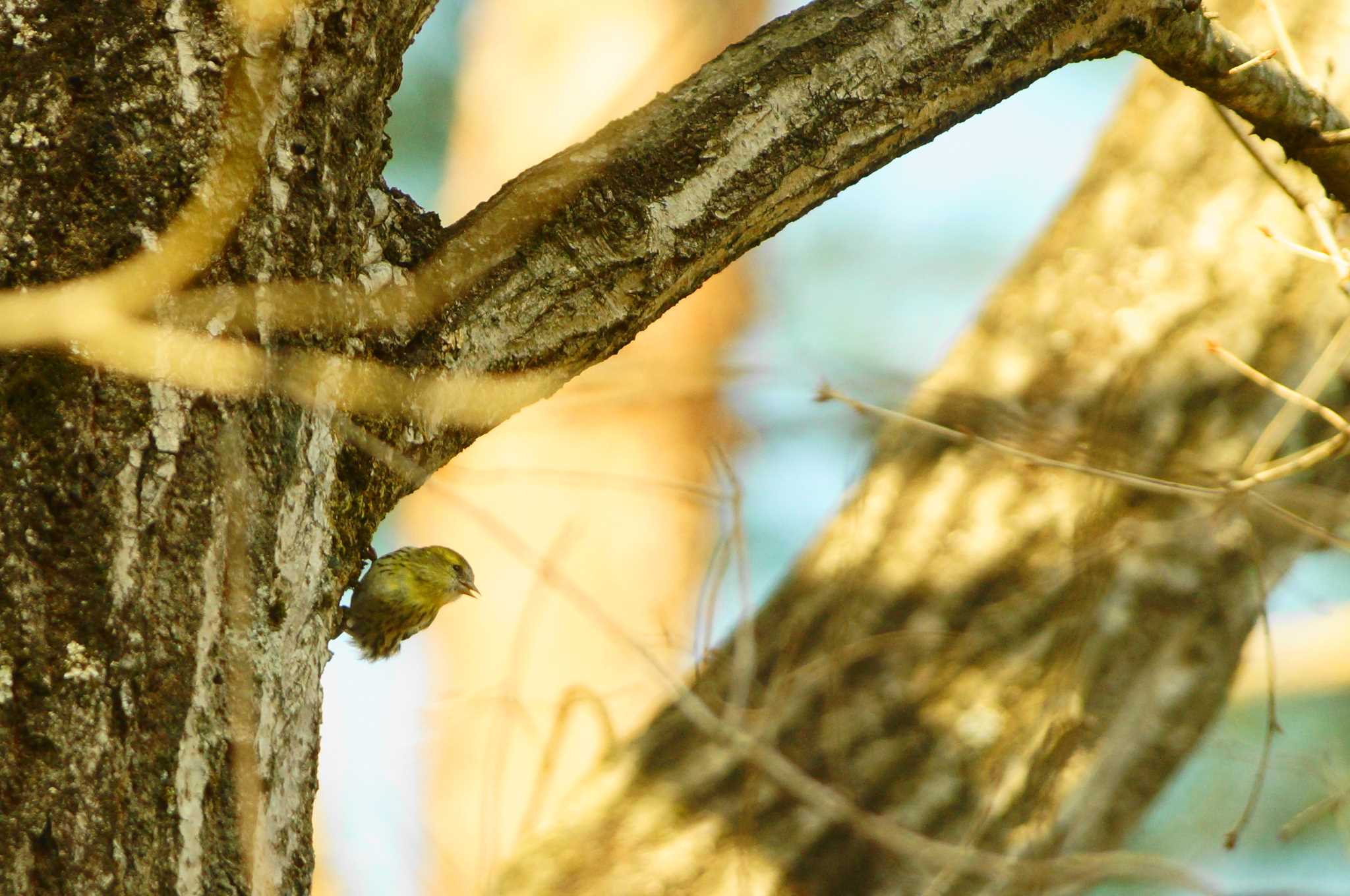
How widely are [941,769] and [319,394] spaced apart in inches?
80.0

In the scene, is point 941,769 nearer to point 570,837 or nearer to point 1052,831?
point 1052,831

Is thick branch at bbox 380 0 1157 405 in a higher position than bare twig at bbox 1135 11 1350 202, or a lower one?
lower

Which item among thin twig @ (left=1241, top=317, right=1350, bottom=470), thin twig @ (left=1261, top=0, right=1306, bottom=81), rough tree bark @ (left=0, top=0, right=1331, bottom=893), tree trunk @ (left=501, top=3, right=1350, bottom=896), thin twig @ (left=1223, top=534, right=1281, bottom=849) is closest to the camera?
rough tree bark @ (left=0, top=0, right=1331, bottom=893)

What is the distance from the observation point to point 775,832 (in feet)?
9.89

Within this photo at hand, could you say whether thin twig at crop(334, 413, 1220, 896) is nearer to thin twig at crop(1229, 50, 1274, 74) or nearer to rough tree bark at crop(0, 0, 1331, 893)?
rough tree bark at crop(0, 0, 1331, 893)

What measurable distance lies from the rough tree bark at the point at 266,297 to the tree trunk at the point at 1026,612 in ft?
4.40

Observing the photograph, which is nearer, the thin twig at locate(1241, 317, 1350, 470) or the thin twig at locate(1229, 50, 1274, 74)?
the thin twig at locate(1229, 50, 1274, 74)

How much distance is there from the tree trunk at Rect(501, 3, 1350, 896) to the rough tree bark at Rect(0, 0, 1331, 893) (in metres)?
1.34

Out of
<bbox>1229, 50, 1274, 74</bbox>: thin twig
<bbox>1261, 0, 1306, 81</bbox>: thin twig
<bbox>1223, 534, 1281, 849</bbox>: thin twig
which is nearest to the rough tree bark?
<bbox>1229, 50, 1274, 74</bbox>: thin twig

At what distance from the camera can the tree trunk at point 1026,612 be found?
300cm

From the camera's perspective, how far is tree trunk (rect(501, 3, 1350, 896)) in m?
3.00

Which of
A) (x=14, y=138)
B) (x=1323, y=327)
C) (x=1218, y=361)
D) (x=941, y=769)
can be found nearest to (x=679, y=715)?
(x=941, y=769)

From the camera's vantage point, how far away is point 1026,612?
317 centimetres

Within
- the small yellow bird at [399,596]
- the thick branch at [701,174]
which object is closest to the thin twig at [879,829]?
the thick branch at [701,174]
